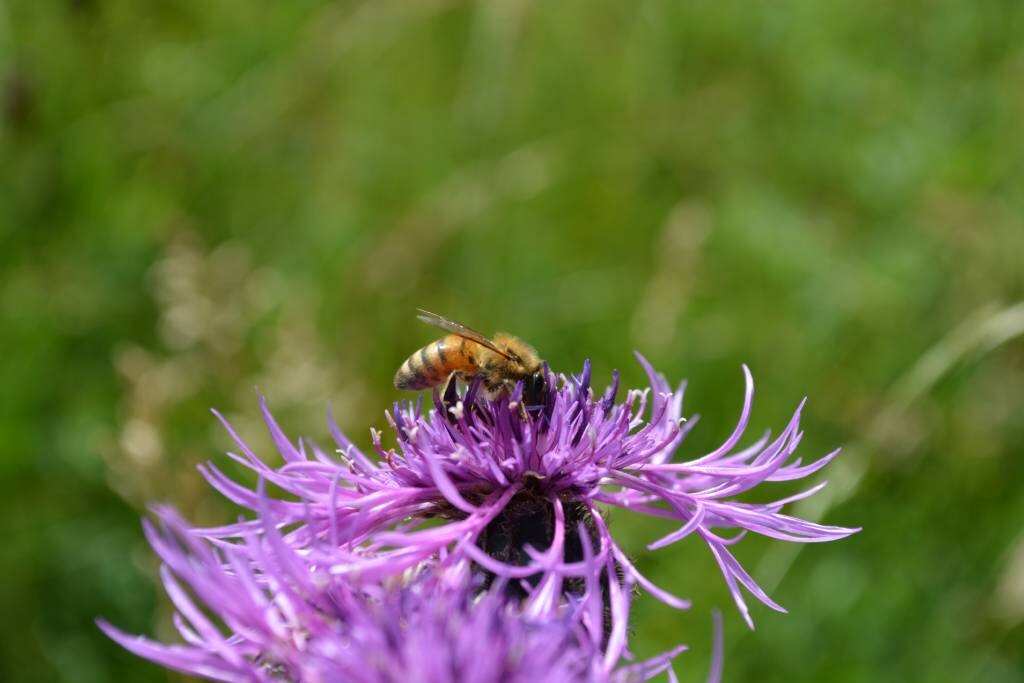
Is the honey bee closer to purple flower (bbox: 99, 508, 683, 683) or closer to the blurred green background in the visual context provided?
purple flower (bbox: 99, 508, 683, 683)

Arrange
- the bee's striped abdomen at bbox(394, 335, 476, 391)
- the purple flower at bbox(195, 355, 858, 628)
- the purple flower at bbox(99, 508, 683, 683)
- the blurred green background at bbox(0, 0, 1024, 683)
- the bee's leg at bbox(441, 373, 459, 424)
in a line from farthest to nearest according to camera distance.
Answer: the blurred green background at bbox(0, 0, 1024, 683) < the bee's striped abdomen at bbox(394, 335, 476, 391) < the bee's leg at bbox(441, 373, 459, 424) < the purple flower at bbox(195, 355, 858, 628) < the purple flower at bbox(99, 508, 683, 683)

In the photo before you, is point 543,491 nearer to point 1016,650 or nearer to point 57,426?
point 1016,650

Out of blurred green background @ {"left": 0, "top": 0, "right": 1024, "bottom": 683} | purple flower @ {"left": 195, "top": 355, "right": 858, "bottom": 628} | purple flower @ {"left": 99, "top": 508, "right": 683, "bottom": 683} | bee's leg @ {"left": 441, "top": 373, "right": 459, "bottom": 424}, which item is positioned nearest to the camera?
purple flower @ {"left": 99, "top": 508, "right": 683, "bottom": 683}

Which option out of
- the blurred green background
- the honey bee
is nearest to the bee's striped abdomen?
the honey bee

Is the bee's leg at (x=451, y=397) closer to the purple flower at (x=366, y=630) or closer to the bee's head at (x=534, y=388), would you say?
the bee's head at (x=534, y=388)

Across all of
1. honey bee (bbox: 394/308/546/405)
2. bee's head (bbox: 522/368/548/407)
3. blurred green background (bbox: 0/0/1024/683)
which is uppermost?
blurred green background (bbox: 0/0/1024/683)

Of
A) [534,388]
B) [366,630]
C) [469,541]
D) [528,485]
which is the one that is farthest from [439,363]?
[366,630]

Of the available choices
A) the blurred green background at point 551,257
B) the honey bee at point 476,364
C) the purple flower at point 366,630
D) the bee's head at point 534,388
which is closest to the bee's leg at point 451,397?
the honey bee at point 476,364

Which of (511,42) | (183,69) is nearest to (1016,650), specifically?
(511,42)
